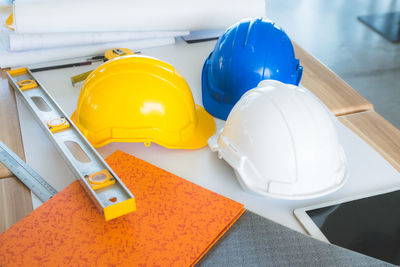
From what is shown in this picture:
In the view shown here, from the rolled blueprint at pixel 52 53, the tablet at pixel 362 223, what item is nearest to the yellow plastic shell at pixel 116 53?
the rolled blueprint at pixel 52 53

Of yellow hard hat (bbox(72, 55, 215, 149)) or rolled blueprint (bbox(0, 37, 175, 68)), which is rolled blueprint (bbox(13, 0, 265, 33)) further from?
yellow hard hat (bbox(72, 55, 215, 149))

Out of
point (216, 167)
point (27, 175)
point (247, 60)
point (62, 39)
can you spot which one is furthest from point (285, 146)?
point (62, 39)

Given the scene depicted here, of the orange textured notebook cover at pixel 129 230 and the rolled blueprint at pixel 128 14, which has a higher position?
the rolled blueprint at pixel 128 14

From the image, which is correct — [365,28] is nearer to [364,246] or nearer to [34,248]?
[364,246]

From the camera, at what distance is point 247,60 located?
112cm

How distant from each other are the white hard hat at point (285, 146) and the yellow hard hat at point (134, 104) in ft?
0.61

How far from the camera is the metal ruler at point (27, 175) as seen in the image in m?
0.93

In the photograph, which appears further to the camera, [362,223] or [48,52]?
[48,52]

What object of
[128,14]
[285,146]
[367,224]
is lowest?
[367,224]

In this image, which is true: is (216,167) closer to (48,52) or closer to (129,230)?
(129,230)

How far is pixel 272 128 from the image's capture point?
881 millimetres

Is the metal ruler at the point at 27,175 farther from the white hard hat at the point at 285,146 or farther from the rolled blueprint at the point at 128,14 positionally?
the rolled blueprint at the point at 128,14

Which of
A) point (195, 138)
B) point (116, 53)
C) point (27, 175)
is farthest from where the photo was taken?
point (116, 53)

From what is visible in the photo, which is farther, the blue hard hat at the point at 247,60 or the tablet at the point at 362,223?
the blue hard hat at the point at 247,60
